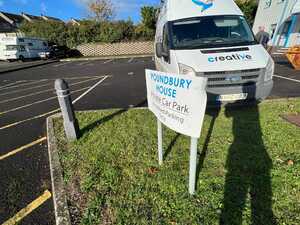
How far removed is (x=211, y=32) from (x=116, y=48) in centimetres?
2732

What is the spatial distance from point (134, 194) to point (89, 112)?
3639 millimetres

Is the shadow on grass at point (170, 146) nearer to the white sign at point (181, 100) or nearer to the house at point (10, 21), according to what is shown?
the white sign at point (181, 100)

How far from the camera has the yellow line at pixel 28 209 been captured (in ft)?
8.74

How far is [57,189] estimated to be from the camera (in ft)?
9.98

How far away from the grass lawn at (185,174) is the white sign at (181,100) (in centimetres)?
92

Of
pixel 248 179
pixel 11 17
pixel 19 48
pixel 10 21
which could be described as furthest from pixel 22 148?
A: pixel 11 17

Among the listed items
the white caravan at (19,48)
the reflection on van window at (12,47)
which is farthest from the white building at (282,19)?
the reflection on van window at (12,47)

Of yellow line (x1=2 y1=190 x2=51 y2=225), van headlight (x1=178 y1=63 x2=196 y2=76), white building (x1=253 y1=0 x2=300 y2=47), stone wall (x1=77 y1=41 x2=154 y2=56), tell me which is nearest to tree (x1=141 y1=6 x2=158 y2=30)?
stone wall (x1=77 y1=41 x2=154 y2=56)

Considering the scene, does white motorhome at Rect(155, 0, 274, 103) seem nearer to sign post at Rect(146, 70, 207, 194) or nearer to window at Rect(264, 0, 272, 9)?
sign post at Rect(146, 70, 207, 194)

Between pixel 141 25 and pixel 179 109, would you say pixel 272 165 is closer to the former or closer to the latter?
pixel 179 109

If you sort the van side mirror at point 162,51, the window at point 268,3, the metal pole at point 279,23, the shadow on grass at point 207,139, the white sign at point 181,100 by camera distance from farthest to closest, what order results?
the window at point 268,3
the metal pole at point 279,23
the van side mirror at point 162,51
the shadow on grass at point 207,139
the white sign at point 181,100

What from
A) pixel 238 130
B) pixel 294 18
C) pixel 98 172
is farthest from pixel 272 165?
pixel 294 18

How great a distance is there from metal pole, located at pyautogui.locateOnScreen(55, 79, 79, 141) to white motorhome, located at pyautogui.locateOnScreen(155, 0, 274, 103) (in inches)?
87.3

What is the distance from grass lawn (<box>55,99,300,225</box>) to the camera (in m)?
2.52
